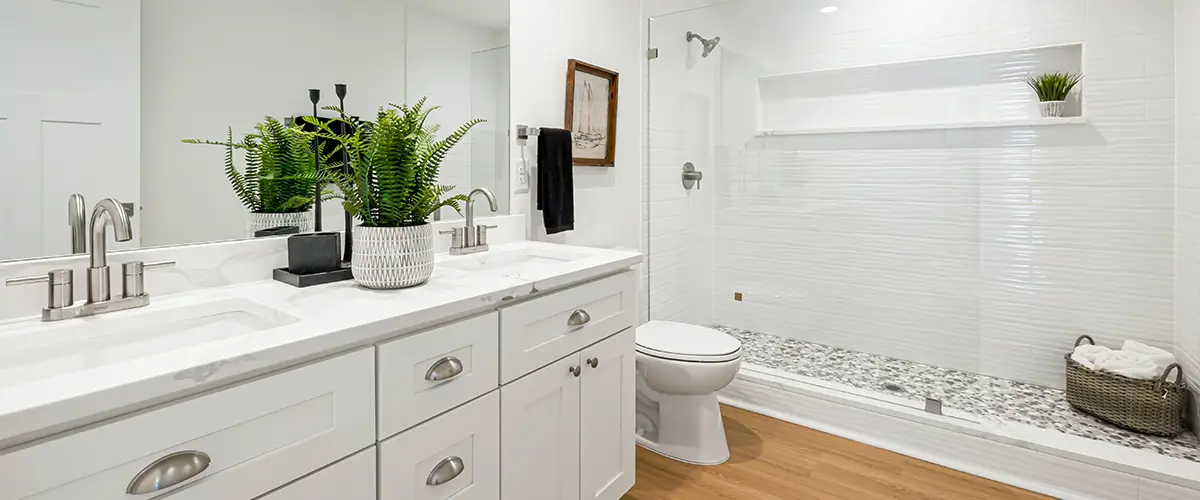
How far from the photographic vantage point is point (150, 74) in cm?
121

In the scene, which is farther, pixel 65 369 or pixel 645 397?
pixel 645 397

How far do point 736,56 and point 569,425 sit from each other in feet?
8.06

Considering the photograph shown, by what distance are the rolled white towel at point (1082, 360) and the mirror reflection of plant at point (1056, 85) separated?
3.59 feet

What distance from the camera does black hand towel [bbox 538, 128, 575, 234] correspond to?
7.20 ft

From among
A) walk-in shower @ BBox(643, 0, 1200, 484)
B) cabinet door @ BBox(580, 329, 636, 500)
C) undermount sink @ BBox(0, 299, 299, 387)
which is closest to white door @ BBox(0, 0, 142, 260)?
undermount sink @ BBox(0, 299, 299, 387)

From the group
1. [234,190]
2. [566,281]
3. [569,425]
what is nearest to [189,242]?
[234,190]

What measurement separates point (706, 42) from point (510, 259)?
1.93m

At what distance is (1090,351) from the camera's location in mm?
2379

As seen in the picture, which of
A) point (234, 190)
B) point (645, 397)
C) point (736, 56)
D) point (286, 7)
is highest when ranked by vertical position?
point (736, 56)

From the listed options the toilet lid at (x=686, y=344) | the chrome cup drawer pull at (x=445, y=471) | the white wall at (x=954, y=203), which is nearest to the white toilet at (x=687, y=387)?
the toilet lid at (x=686, y=344)

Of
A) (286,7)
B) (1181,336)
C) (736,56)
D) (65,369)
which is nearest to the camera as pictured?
(65,369)

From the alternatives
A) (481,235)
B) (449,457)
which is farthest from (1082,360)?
(449,457)

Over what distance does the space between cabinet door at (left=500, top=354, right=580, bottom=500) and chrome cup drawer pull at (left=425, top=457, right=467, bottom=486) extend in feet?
0.45

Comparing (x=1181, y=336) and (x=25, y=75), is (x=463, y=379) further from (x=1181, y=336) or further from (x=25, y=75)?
(x=1181, y=336)
